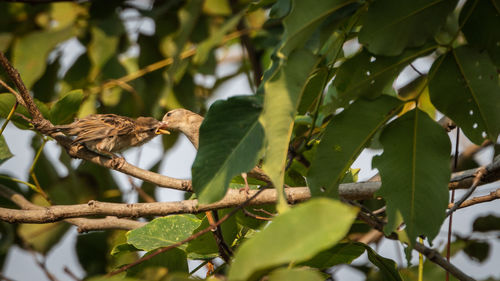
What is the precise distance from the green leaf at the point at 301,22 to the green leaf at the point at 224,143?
0.15 metres

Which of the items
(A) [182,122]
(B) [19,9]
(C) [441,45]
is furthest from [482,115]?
(B) [19,9]

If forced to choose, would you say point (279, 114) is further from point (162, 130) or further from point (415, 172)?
point (162, 130)

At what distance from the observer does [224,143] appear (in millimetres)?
1253

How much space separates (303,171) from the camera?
6.91 ft

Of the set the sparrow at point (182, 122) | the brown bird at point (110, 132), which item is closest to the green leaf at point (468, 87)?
the brown bird at point (110, 132)

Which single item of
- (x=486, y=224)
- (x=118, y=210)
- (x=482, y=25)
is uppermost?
(x=482, y=25)

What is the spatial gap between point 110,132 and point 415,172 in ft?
6.25

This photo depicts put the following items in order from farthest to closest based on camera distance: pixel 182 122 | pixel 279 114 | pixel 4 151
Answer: pixel 182 122 → pixel 4 151 → pixel 279 114

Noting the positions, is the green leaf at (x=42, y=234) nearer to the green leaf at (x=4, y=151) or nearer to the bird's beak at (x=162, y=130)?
the bird's beak at (x=162, y=130)

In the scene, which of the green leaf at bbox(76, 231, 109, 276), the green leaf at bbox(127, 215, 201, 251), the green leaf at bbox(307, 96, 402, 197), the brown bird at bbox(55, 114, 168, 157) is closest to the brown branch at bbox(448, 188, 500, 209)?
the green leaf at bbox(307, 96, 402, 197)

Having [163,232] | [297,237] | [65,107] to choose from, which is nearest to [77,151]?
[65,107]

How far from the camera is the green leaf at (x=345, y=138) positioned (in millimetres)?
1484

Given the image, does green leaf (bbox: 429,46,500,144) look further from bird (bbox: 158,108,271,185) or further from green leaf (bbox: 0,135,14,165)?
bird (bbox: 158,108,271,185)

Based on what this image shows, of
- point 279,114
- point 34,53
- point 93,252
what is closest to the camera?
point 279,114
